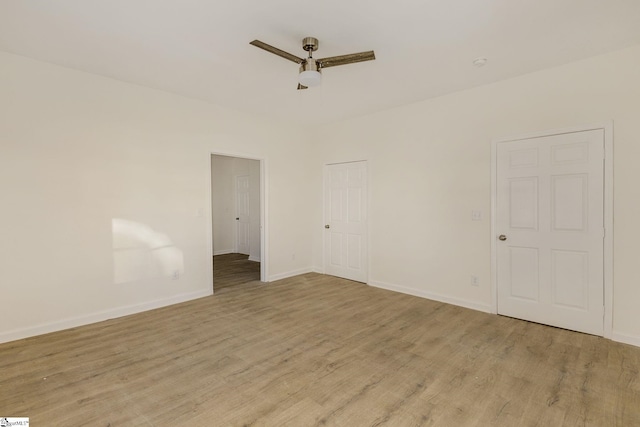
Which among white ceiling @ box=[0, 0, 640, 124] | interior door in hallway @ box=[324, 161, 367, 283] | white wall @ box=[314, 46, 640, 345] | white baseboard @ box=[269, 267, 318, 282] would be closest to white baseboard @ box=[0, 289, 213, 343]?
white baseboard @ box=[269, 267, 318, 282]

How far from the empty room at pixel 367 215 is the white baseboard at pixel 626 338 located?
15 millimetres

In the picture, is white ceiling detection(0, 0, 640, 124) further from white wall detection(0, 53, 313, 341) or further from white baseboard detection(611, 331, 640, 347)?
white baseboard detection(611, 331, 640, 347)

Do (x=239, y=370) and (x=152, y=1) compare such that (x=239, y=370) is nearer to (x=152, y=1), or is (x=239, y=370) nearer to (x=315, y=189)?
(x=152, y=1)

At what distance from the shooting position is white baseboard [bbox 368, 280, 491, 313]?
3877 mm

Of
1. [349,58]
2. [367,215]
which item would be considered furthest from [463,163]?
[349,58]

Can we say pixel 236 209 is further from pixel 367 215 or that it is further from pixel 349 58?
pixel 349 58

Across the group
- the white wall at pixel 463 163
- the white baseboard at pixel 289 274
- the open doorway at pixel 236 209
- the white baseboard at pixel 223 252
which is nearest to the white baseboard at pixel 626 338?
the white wall at pixel 463 163

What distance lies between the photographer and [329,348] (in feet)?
9.46

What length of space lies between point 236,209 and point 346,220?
3930 mm

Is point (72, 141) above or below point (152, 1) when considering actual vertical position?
below

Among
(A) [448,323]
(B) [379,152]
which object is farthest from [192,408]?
(B) [379,152]

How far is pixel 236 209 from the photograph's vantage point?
8242 millimetres

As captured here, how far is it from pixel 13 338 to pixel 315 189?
4.48 m

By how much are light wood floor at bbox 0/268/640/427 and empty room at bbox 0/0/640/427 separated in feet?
0.07
